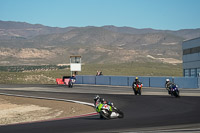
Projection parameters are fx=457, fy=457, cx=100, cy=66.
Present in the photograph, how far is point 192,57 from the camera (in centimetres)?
6144

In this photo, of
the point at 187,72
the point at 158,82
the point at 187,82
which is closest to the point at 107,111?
the point at 187,82

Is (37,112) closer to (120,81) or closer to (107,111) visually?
(107,111)

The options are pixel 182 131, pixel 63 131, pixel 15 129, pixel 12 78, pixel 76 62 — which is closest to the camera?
pixel 182 131

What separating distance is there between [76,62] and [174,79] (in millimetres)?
18540

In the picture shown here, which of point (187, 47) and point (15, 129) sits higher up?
point (187, 47)

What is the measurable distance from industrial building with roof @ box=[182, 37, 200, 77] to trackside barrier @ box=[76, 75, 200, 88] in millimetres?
9906

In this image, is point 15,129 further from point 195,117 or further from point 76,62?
point 76,62

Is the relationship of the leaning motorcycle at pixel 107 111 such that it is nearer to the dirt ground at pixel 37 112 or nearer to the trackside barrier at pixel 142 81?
the dirt ground at pixel 37 112

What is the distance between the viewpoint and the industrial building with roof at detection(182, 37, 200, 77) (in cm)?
5966

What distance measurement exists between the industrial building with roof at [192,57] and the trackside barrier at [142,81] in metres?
9.91

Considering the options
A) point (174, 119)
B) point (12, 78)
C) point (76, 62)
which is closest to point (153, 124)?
point (174, 119)

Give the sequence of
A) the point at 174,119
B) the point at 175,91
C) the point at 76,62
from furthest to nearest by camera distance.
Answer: the point at 76,62, the point at 175,91, the point at 174,119

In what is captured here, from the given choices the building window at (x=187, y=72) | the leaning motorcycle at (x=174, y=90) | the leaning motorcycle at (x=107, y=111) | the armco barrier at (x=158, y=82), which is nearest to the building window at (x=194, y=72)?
the building window at (x=187, y=72)

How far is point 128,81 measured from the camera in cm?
5397
